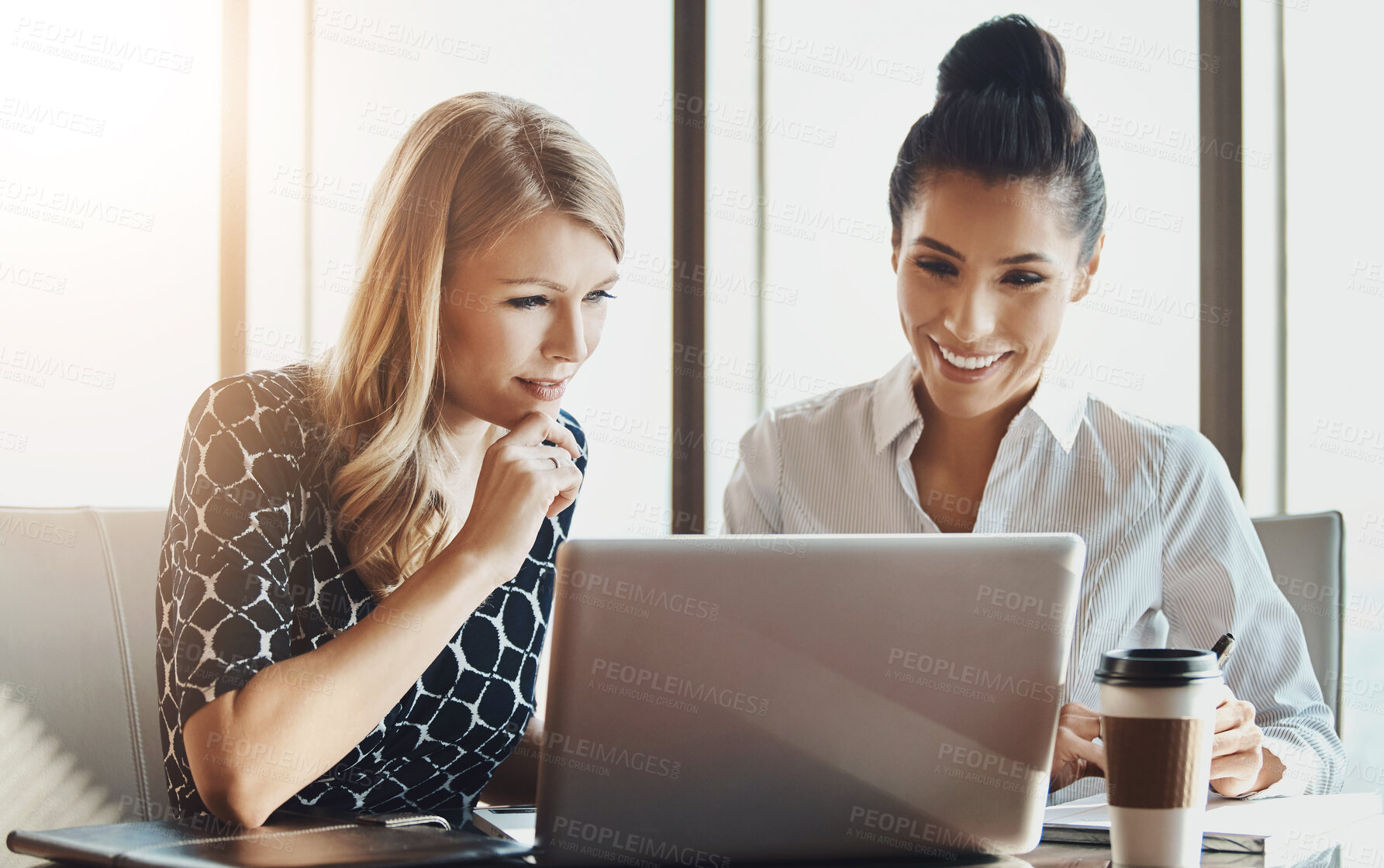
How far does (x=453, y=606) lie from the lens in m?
1.11

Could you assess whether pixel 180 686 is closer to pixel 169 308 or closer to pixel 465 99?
pixel 465 99

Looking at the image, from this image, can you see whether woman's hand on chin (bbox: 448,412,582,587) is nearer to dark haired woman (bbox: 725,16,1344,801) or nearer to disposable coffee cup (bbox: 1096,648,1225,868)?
dark haired woman (bbox: 725,16,1344,801)

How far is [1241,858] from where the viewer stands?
34.4 inches

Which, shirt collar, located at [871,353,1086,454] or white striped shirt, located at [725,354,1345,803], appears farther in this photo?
shirt collar, located at [871,353,1086,454]

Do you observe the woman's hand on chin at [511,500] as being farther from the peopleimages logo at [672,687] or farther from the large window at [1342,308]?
the large window at [1342,308]

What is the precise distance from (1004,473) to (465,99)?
0.94 metres

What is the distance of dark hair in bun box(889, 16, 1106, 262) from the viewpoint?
1.61 meters

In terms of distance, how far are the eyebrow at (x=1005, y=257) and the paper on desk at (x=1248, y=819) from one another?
780 mm

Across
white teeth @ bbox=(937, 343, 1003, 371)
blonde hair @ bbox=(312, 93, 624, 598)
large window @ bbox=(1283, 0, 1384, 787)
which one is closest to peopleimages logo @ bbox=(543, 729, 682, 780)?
blonde hair @ bbox=(312, 93, 624, 598)

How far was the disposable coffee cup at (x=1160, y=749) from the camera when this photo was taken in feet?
2.63

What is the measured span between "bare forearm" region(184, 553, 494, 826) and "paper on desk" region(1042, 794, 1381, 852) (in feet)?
2.04

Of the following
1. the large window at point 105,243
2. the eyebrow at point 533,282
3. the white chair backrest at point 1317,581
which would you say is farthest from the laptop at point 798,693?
the large window at point 105,243

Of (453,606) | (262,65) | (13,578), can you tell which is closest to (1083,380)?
(453,606)

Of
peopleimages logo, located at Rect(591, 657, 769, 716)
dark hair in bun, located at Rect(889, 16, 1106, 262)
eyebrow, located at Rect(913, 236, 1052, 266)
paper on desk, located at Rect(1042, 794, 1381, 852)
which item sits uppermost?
dark hair in bun, located at Rect(889, 16, 1106, 262)
